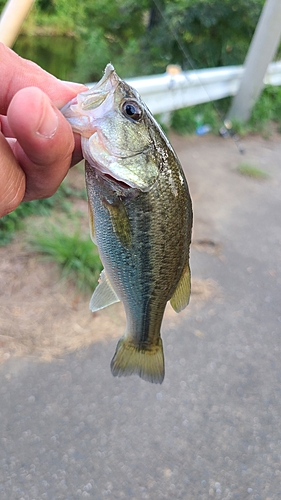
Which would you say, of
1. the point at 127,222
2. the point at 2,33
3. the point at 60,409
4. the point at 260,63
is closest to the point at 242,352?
the point at 60,409

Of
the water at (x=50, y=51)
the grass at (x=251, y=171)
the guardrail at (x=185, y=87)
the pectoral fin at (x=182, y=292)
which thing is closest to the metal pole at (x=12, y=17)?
the pectoral fin at (x=182, y=292)

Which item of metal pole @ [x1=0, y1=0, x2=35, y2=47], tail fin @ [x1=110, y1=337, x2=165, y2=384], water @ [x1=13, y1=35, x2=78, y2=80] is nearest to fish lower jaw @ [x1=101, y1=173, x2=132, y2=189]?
tail fin @ [x1=110, y1=337, x2=165, y2=384]

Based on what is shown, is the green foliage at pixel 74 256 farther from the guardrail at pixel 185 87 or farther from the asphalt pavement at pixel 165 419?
the guardrail at pixel 185 87

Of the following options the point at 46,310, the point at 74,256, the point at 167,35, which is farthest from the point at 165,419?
the point at 167,35

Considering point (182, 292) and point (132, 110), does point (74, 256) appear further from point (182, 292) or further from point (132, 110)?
point (132, 110)

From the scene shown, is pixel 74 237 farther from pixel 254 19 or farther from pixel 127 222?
pixel 254 19

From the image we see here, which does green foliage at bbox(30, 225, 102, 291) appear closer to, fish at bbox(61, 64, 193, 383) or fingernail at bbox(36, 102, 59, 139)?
fish at bbox(61, 64, 193, 383)
